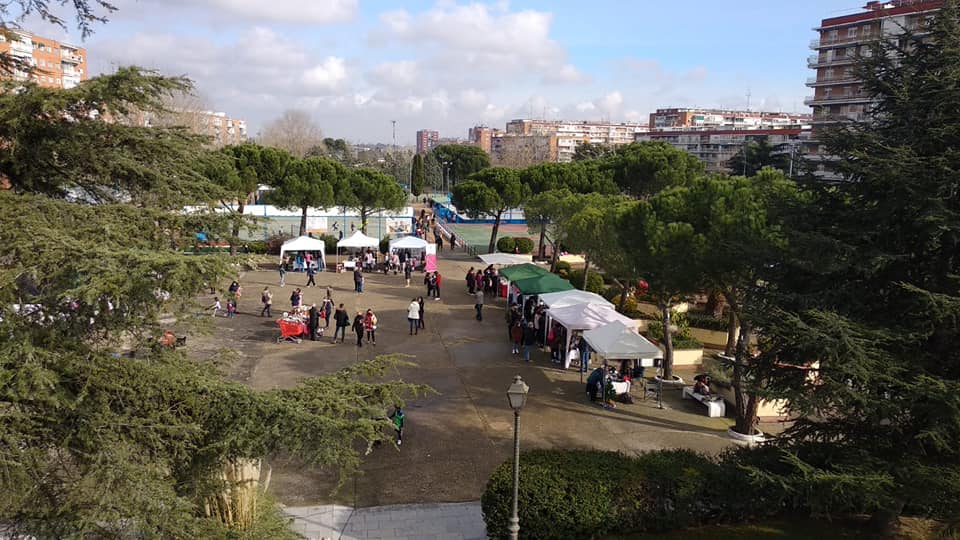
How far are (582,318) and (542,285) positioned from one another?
320 cm

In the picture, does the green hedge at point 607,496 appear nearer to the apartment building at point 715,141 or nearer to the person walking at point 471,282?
the person walking at point 471,282

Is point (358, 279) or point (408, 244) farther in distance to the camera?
point (408, 244)

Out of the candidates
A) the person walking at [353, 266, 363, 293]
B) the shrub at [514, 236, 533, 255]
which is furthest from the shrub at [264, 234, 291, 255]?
the shrub at [514, 236, 533, 255]

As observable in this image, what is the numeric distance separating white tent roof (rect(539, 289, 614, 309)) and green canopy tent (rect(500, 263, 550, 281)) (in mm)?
2113

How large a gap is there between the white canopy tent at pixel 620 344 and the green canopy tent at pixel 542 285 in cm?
435

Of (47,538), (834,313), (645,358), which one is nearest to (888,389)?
(834,313)

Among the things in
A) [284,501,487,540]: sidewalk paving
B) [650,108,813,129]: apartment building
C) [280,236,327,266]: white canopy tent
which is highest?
[650,108,813,129]: apartment building

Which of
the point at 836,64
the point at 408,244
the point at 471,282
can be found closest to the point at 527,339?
the point at 471,282

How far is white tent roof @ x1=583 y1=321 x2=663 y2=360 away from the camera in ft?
44.5

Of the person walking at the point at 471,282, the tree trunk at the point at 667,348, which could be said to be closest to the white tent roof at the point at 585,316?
the tree trunk at the point at 667,348

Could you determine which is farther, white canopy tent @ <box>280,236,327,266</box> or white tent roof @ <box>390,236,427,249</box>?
white tent roof @ <box>390,236,427,249</box>

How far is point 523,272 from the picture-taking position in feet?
66.8

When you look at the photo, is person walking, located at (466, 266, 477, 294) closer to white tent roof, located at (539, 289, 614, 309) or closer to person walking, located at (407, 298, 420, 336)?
person walking, located at (407, 298, 420, 336)

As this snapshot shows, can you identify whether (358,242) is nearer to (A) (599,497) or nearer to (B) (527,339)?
(B) (527,339)
